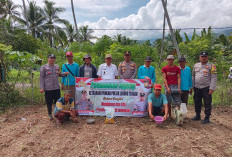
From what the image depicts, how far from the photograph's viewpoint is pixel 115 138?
3742mm

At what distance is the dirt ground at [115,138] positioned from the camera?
325 cm

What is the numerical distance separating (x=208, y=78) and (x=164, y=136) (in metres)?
1.82

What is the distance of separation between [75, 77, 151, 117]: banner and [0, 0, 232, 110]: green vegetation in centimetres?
240

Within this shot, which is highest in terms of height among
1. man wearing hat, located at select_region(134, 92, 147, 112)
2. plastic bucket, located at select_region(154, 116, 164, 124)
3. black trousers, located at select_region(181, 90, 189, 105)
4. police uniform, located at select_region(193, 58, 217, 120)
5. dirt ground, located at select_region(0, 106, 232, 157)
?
police uniform, located at select_region(193, 58, 217, 120)

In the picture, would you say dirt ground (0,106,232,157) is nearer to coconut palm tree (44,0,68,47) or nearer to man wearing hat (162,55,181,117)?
man wearing hat (162,55,181,117)

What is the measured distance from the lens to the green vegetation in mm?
6480

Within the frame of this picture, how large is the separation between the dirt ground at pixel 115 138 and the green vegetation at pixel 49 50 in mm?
2076

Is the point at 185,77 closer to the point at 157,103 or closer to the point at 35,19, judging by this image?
the point at 157,103

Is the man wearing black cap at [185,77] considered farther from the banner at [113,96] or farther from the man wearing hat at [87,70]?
the man wearing hat at [87,70]

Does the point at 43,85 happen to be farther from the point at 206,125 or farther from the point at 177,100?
the point at 206,125

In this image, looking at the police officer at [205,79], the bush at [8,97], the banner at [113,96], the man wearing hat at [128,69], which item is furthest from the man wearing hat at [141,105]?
the bush at [8,97]

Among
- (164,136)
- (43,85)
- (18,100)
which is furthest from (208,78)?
(18,100)

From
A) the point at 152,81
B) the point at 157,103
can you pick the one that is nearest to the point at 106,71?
the point at 152,81

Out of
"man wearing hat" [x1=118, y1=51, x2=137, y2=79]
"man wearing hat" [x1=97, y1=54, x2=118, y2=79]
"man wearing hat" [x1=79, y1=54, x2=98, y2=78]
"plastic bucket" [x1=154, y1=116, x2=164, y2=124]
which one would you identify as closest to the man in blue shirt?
"plastic bucket" [x1=154, y1=116, x2=164, y2=124]
